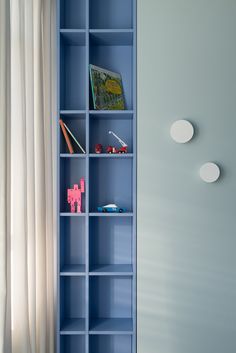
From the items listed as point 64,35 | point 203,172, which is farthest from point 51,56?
point 203,172

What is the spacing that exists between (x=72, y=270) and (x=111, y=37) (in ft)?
4.46

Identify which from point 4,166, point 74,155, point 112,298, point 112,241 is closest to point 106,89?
point 74,155

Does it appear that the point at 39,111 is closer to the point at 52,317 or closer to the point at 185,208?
the point at 185,208

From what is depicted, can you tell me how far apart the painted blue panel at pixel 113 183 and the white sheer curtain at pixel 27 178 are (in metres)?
0.29

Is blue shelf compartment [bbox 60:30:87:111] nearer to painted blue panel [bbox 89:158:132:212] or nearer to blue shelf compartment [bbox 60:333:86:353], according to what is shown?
painted blue panel [bbox 89:158:132:212]

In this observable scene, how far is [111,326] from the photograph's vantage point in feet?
8.63

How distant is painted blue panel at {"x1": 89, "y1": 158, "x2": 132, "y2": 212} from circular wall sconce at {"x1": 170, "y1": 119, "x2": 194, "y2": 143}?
45 cm

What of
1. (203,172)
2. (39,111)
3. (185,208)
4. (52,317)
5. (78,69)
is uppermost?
(78,69)

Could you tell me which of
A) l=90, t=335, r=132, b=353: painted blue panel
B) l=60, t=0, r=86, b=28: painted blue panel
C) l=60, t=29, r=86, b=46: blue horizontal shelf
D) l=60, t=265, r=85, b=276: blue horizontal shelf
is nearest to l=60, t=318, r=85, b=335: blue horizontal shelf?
l=90, t=335, r=132, b=353: painted blue panel

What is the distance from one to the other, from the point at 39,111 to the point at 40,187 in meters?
0.40

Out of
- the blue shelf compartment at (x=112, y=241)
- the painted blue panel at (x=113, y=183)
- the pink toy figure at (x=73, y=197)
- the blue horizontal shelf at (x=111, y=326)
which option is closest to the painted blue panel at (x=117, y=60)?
the painted blue panel at (x=113, y=183)

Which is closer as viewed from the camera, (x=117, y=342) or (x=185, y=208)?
(x=185, y=208)

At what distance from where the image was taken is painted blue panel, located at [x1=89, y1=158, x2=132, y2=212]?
2.82 meters

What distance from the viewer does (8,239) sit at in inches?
75.9
